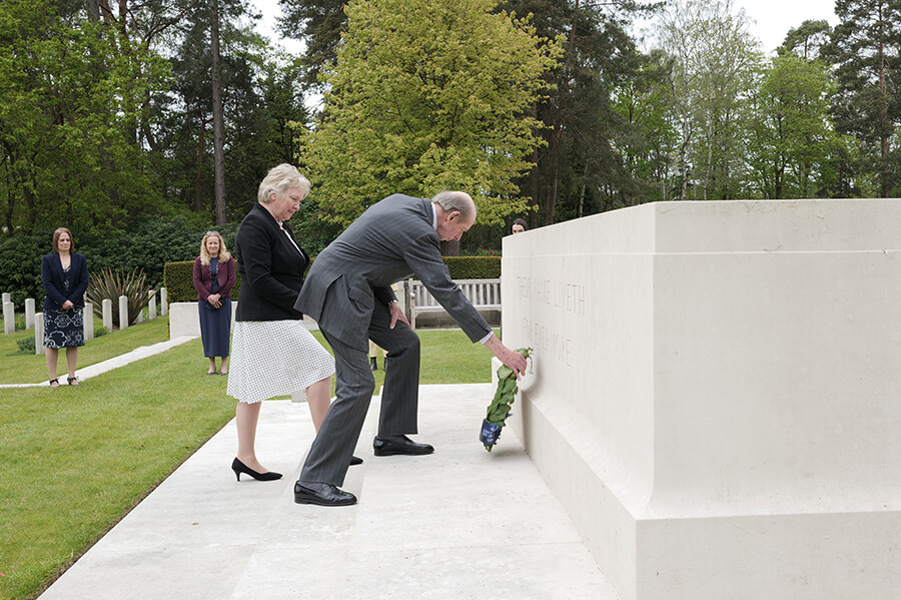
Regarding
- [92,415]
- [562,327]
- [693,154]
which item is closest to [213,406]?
[92,415]

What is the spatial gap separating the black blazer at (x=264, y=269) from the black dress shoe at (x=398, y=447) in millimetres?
990

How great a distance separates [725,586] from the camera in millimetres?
2607

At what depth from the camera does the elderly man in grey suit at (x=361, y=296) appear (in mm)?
4066

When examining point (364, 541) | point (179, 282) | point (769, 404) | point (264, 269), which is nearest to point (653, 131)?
point (179, 282)

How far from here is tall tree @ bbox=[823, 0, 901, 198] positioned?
37.0m

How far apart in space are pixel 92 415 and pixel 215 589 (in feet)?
15.3

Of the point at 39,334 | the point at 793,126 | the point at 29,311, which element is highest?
the point at 793,126

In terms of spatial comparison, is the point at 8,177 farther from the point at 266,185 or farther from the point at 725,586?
the point at 725,586

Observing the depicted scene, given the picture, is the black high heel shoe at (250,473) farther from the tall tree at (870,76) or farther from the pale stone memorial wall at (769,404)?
the tall tree at (870,76)

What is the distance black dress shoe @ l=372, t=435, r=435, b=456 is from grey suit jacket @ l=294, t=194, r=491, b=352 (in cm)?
105

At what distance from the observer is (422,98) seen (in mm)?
24266

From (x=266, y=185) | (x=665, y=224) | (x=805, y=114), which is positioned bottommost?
(x=665, y=224)

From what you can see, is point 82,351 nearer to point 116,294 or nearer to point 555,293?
point 116,294

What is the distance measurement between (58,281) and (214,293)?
1.92 m
